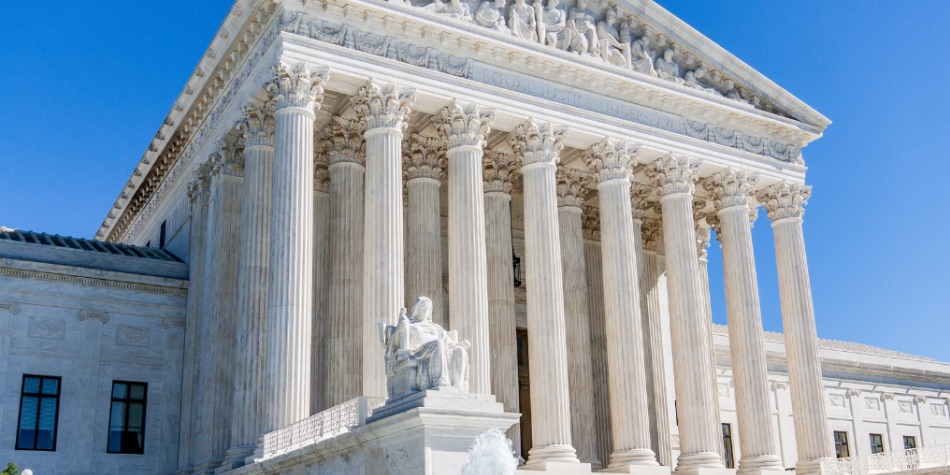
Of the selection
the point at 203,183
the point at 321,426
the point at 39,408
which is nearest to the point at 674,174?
the point at 203,183

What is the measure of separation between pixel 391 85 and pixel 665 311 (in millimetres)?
21768

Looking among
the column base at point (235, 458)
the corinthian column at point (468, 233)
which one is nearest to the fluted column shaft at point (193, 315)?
the column base at point (235, 458)

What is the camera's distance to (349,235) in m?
38.1

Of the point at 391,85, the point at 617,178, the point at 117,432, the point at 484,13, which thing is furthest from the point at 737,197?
the point at 117,432

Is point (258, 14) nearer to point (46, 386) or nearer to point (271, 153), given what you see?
point (271, 153)

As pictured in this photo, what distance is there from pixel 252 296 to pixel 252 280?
1.83ft

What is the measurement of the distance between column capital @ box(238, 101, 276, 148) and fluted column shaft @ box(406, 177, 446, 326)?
6702mm

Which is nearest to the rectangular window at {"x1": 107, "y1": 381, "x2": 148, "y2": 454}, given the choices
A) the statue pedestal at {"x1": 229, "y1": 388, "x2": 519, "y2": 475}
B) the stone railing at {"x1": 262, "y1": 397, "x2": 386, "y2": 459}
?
the stone railing at {"x1": 262, "y1": 397, "x2": 386, "y2": 459}

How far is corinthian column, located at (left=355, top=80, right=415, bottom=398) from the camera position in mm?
32312

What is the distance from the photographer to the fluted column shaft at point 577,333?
1649 inches

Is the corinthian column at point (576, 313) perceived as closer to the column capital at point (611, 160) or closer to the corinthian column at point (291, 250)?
the column capital at point (611, 160)

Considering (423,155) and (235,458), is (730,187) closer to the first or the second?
(423,155)

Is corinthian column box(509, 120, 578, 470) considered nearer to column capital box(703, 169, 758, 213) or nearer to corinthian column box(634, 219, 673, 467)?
column capital box(703, 169, 758, 213)

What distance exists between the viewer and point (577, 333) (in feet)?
141
